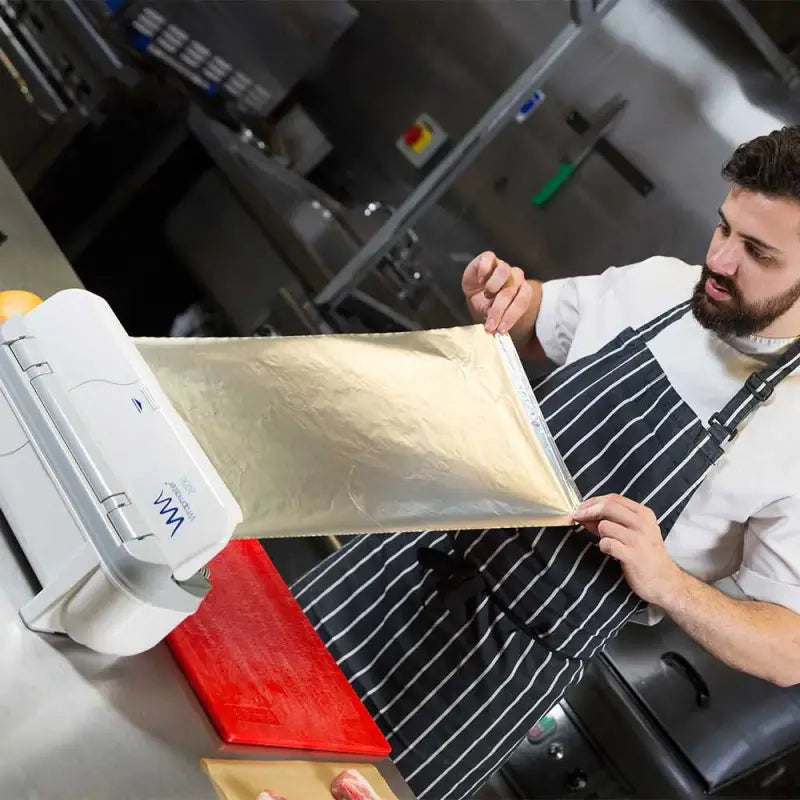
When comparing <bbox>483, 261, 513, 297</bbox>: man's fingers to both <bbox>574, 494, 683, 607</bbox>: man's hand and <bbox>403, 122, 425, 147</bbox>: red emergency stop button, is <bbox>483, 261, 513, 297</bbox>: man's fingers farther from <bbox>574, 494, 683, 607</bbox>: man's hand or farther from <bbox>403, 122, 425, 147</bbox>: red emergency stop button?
<bbox>403, 122, 425, 147</bbox>: red emergency stop button

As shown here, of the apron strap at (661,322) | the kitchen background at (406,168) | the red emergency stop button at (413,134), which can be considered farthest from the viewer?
the red emergency stop button at (413,134)

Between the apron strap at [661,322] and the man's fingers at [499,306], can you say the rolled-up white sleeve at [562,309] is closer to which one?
the apron strap at [661,322]

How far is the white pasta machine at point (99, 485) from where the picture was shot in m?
0.62

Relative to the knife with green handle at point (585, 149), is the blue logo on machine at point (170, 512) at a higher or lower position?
lower

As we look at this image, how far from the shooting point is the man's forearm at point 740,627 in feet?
3.25

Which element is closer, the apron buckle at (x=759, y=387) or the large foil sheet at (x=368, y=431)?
the large foil sheet at (x=368, y=431)

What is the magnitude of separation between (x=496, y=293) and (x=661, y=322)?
10.9 inches

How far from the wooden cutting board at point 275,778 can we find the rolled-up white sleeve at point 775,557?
0.55 meters

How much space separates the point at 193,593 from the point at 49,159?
1.52 metres

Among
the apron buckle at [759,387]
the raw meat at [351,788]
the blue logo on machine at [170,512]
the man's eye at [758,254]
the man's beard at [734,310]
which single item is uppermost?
the man's eye at [758,254]

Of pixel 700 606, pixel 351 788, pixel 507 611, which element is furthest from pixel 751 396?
pixel 351 788

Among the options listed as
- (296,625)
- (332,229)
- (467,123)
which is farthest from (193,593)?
(467,123)

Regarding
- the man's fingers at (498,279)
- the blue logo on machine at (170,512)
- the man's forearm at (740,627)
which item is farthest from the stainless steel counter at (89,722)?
the man's fingers at (498,279)

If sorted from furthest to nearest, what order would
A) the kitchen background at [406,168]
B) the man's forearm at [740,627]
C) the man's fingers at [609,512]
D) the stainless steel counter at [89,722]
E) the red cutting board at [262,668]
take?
the kitchen background at [406,168], the man's forearm at [740,627], the man's fingers at [609,512], the red cutting board at [262,668], the stainless steel counter at [89,722]
